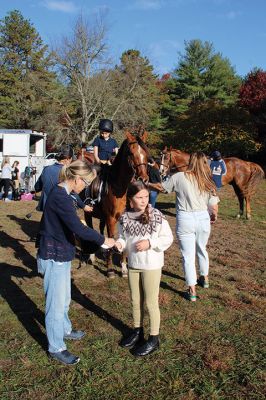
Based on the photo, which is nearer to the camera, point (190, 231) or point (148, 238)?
point (148, 238)

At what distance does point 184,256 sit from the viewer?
5191 millimetres

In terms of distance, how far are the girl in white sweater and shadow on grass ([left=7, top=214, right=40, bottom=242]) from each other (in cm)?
565

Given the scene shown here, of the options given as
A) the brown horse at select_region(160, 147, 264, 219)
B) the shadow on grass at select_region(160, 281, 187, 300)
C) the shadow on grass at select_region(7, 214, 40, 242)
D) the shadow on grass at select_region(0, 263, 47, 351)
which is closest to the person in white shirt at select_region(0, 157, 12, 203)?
the shadow on grass at select_region(7, 214, 40, 242)

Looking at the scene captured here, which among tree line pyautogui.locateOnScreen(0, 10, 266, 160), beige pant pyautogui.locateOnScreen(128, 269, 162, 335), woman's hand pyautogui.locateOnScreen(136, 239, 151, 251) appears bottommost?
beige pant pyautogui.locateOnScreen(128, 269, 162, 335)

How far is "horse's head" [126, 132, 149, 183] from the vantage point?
5449 millimetres

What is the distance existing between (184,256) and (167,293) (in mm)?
778

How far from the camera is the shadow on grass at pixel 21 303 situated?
14.4ft

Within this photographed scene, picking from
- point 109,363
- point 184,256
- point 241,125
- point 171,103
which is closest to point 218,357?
point 109,363

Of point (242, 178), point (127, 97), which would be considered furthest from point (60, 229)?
point (127, 97)

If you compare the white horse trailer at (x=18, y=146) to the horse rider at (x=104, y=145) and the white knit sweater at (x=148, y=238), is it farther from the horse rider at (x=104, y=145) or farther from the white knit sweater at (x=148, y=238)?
the white knit sweater at (x=148, y=238)

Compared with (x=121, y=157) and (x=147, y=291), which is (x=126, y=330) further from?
(x=121, y=157)

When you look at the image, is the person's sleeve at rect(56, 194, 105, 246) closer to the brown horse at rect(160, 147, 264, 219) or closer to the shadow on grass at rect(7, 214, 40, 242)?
the shadow on grass at rect(7, 214, 40, 242)

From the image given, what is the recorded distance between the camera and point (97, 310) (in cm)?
501

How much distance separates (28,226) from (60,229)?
739 centimetres
